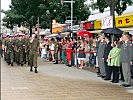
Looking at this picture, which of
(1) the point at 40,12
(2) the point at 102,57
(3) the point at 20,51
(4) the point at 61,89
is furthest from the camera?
(1) the point at 40,12

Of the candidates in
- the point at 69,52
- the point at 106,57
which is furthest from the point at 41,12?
the point at 106,57

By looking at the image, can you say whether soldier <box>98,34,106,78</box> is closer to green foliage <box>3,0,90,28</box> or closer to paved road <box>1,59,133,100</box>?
paved road <box>1,59,133,100</box>

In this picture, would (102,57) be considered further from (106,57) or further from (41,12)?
(41,12)

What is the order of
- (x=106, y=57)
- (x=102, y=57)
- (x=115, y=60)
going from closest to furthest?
(x=115, y=60) < (x=106, y=57) < (x=102, y=57)

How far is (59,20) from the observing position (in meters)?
35.1

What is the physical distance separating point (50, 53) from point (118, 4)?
6.35 m

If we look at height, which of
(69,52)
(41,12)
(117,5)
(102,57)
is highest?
(41,12)

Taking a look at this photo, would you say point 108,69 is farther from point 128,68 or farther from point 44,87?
point 44,87

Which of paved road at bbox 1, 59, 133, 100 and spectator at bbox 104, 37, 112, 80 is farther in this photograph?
spectator at bbox 104, 37, 112, 80

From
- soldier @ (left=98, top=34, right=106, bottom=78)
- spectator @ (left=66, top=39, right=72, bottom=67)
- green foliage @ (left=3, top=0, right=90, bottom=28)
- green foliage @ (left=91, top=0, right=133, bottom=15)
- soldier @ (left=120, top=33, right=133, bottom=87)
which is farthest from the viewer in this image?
green foliage @ (left=3, top=0, right=90, bottom=28)

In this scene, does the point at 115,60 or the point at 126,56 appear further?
the point at 115,60

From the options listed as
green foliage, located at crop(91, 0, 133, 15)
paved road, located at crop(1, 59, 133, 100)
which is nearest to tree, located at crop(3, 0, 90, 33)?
green foliage, located at crop(91, 0, 133, 15)

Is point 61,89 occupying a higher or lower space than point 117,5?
lower

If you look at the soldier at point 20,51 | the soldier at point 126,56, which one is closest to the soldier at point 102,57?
the soldier at point 126,56
